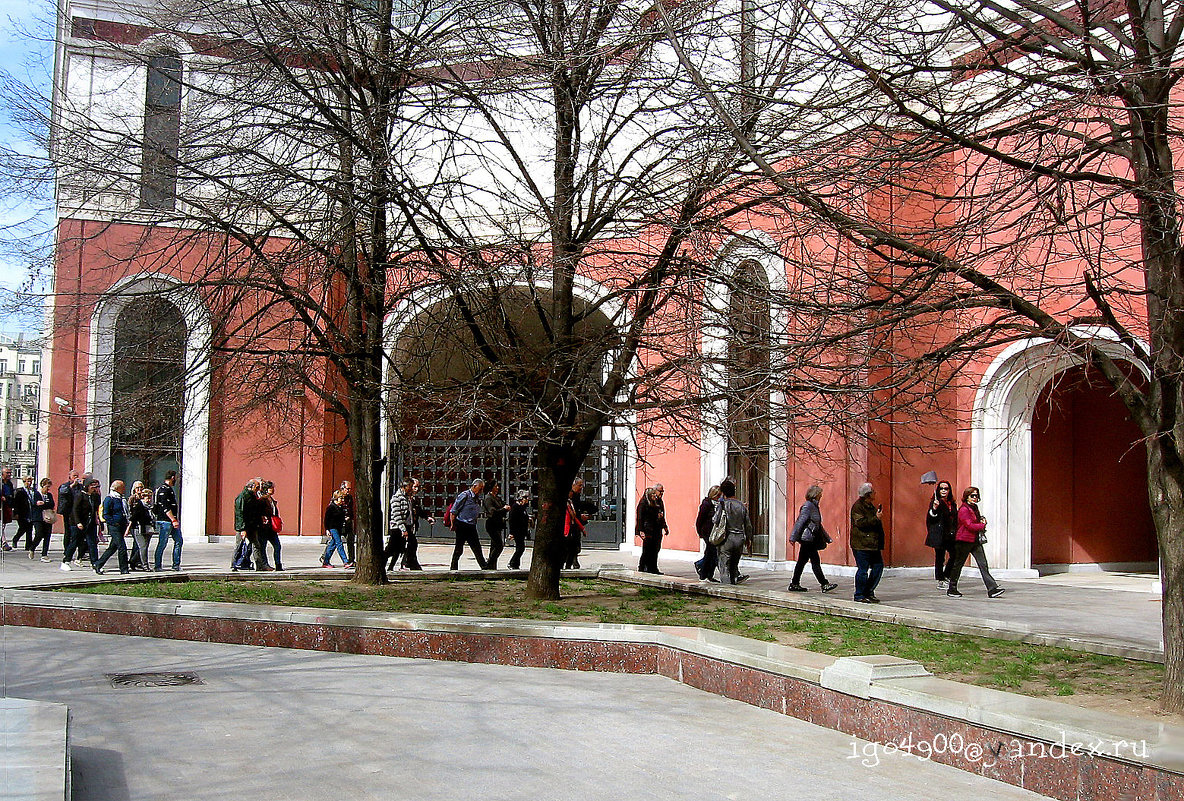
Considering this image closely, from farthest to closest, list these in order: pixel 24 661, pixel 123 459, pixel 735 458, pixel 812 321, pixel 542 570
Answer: pixel 123 459
pixel 735 458
pixel 542 570
pixel 812 321
pixel 24 661

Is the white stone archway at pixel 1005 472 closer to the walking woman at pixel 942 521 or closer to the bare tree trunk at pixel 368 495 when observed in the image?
the walking woman at pixel 942 521

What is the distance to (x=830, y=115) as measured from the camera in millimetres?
9500

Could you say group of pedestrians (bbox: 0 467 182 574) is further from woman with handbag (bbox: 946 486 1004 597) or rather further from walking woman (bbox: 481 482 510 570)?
woman with handbag (bbox: 946 486 1004 597)

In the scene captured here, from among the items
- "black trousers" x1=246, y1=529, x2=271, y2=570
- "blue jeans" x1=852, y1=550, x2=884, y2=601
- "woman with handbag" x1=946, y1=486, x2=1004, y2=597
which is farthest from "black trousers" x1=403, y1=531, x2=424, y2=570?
"woman with handbag" x1=946, y1=486, x2=1004, y2=597

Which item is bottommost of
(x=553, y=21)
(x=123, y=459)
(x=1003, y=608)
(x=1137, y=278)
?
(x=1003, y=608)

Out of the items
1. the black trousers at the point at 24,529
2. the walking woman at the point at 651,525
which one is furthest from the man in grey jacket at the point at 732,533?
the black trousers at the point at 24,529

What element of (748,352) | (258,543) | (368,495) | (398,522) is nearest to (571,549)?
(398,522)

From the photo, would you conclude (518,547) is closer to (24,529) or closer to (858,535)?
(858,535)

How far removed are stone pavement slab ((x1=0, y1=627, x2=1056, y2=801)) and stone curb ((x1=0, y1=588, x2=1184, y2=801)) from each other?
0.18m

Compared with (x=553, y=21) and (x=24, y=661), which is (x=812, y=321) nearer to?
(x=553, y=21)

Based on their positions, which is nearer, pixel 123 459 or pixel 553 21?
pixel 553 21

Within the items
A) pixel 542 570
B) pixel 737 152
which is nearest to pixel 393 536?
pixel 542 570

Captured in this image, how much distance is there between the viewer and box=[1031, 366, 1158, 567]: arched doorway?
67.9 ft

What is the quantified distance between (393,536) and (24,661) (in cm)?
825
